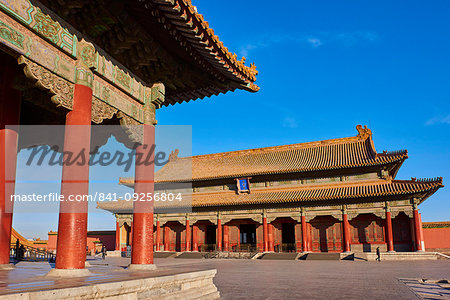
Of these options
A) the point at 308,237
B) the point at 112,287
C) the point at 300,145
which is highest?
the point at 300,145

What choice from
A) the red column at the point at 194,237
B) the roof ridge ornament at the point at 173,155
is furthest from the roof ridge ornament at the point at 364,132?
the roof ridge ornament at the point at 173,155

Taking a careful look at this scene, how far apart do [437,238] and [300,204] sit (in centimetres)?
1201

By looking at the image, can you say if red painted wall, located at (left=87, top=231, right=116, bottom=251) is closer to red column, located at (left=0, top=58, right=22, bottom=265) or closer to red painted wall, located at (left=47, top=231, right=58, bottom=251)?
red painted wall, located at (left=47, top=231, right=58, bottom=251)

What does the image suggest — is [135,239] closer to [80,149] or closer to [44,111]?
[80,149]

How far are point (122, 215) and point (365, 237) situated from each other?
2237 centimetres

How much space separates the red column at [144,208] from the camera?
816 cm

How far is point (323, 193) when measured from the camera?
29.7 metres

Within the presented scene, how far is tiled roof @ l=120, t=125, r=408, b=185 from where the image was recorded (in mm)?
30639

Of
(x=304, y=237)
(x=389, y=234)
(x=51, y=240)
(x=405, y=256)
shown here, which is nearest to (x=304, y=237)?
(x=304, y=237)

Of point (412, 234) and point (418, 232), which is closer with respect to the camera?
point (418, 232)

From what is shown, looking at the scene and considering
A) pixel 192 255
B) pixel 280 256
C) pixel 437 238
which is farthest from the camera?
pixel 192 255

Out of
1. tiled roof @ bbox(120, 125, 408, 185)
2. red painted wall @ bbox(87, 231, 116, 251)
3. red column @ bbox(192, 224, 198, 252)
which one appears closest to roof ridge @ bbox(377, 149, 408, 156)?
tiled roof @ bbox(120, 125, 408, 185)

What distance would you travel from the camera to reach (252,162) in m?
37.0

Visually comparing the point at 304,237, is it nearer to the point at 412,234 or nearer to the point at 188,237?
the point at 412,234
